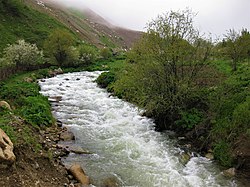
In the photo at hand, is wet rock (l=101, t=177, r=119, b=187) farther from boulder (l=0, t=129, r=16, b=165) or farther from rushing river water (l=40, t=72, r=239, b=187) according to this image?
boulder (l=0, t=129, r=16, b=165)

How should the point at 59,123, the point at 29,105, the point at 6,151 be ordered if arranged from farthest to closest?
the point at 29,105
the point at 59,123
the point at 6,151

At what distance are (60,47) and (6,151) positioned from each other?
48438 mm

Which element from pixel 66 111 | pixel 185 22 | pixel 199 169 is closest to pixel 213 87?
pixel 185 22

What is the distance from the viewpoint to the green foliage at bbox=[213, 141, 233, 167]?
1584 cm

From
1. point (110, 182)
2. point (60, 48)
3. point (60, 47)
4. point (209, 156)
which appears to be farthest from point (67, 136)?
point (60, 48)

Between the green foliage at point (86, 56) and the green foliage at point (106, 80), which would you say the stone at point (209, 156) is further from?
the green foliage at point (86, 56)

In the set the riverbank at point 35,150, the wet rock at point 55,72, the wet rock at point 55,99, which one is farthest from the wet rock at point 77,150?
the wet rock at point 55,72

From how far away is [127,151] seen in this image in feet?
59.2

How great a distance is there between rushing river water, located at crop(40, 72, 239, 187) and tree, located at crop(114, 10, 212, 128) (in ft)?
7.65

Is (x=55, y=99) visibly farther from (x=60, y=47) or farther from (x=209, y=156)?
(x=60, y=47)

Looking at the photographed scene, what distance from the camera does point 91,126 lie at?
883 inches

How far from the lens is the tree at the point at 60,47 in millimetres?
58031

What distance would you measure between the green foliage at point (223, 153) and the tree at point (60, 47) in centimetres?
4640

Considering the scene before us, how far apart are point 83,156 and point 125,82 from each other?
26.2 feet
